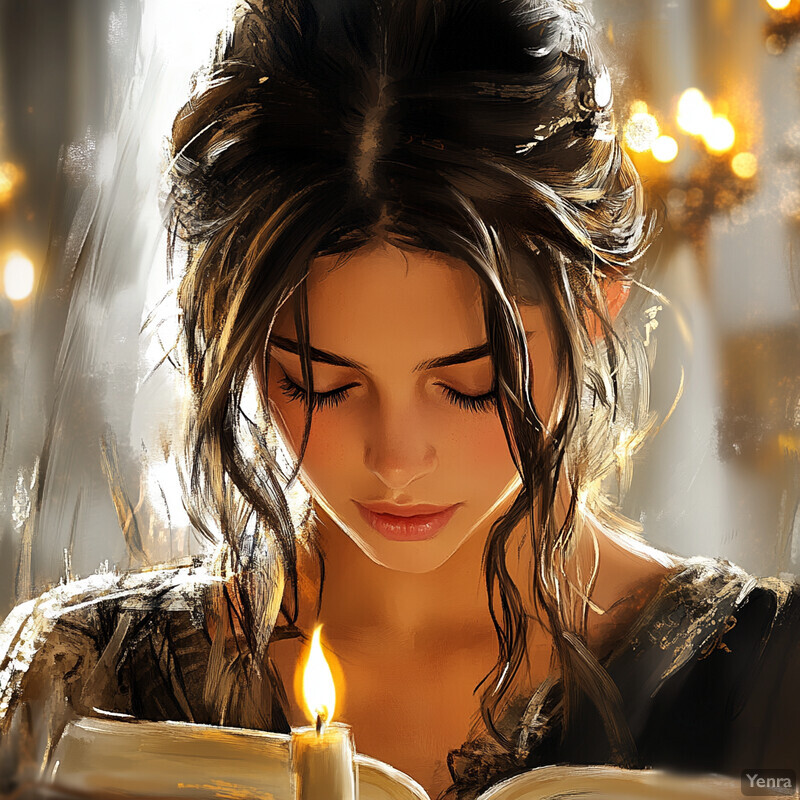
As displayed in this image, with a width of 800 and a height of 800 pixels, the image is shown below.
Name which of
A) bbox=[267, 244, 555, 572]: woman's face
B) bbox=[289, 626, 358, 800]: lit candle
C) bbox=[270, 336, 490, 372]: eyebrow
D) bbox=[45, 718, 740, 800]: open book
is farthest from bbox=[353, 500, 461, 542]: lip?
bbox=[289, 626, 358, 800]: lit candle

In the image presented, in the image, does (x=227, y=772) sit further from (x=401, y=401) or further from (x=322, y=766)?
(x=401, y=401)

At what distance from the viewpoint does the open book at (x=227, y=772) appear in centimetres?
34

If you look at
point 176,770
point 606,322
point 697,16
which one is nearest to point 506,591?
point 606,322

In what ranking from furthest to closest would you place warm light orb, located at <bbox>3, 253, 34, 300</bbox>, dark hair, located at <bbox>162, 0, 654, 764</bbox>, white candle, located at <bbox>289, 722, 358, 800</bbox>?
1. warm light orb, located at <bbox>3, 253, 34, 300</bbox>
2. dark hair, located at <bbox>162, 0, 654, 764</bbox>
3. white candle, located at <bbox>289, 722, 358, 800</bbox>

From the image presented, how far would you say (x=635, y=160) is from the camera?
599mm

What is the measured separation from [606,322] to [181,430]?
326mm

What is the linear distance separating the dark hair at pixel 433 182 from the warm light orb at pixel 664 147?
0.03m

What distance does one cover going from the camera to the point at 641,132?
1.97ft

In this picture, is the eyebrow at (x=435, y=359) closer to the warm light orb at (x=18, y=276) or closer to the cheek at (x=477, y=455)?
the cheek at (x=477, y=455)

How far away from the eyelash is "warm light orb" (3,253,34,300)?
8.6 inches

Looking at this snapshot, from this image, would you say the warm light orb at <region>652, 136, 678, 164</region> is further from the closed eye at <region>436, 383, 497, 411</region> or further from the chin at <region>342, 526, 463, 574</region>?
the chin at <region>342, 526, 463, 574</region>

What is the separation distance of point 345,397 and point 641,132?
0.28 meters

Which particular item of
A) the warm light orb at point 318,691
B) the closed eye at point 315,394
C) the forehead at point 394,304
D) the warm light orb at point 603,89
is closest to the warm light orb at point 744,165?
the warm light orb at point 603,89

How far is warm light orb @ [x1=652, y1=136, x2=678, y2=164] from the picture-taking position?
602mm
